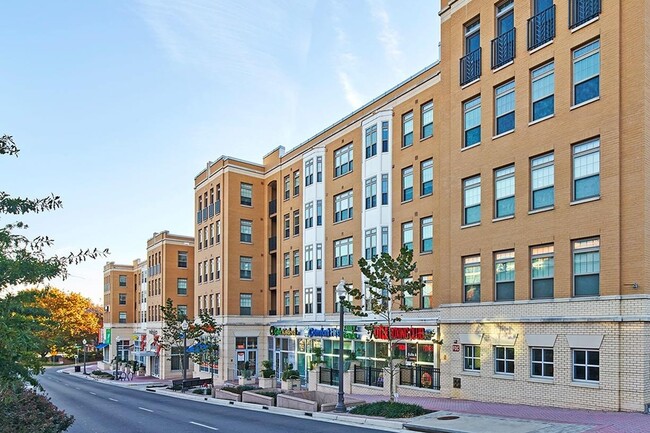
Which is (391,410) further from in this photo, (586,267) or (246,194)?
(246,194)

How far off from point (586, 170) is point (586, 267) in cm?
357

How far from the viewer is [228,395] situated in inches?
1314

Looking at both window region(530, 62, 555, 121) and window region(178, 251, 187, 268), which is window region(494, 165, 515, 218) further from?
window region(178, 251, 187, 268)

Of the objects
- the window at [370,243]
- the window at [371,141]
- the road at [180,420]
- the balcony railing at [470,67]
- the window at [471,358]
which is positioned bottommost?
the road at [180,420]

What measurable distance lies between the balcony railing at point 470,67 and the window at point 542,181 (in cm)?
549

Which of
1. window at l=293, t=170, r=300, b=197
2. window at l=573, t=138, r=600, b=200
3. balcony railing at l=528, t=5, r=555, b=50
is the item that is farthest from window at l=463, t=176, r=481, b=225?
window at l=293, t=170, r=300, b=197

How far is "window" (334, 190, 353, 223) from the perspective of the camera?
38.4 metres

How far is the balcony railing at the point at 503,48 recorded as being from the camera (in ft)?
80.6

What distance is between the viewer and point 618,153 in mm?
19984

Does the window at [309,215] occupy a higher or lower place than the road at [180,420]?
higher

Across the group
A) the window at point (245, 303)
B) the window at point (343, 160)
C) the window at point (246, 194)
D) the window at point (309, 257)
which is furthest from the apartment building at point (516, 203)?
the window at point (246, 194)

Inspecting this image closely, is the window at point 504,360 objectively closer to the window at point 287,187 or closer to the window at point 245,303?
the window at point 287,187

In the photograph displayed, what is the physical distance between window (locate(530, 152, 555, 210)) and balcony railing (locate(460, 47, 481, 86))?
5490 mm

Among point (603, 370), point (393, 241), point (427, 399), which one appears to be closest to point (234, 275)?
point (393, 241)
